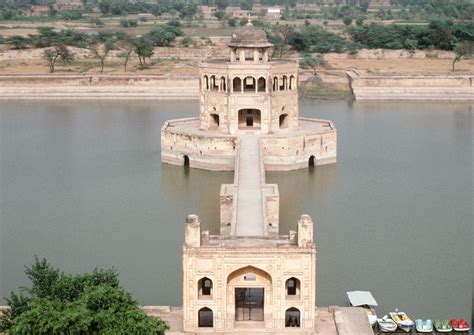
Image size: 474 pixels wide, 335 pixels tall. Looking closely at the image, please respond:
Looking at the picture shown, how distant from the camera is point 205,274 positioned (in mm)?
11492

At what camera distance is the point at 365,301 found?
13.1 m

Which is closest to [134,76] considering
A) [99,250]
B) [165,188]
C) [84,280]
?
[165,188]

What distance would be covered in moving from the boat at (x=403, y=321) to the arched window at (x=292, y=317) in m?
1.56

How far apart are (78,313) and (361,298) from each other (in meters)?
4.91

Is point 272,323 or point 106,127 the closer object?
point 272,323

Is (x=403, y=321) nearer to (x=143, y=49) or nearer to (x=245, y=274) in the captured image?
(x=245, y=274)

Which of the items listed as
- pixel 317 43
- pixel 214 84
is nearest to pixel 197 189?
pixel 214 84

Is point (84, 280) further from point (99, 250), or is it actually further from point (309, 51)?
point (309, 51)

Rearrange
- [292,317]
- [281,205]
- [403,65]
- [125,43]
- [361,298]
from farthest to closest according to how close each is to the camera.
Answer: [125,43] < [403,65] < [281,205] < [361,298] < [292,317]

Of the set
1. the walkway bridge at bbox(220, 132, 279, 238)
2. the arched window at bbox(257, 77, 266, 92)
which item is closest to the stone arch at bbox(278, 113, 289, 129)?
the arched window at bbox(257, 77, 266, 92)

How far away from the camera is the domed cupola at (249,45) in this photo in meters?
25.1

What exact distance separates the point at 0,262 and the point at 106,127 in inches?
591

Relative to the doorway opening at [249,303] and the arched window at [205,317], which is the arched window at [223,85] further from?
the arched window at [205,317]

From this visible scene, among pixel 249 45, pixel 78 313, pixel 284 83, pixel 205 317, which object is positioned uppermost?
pixel 249 45
